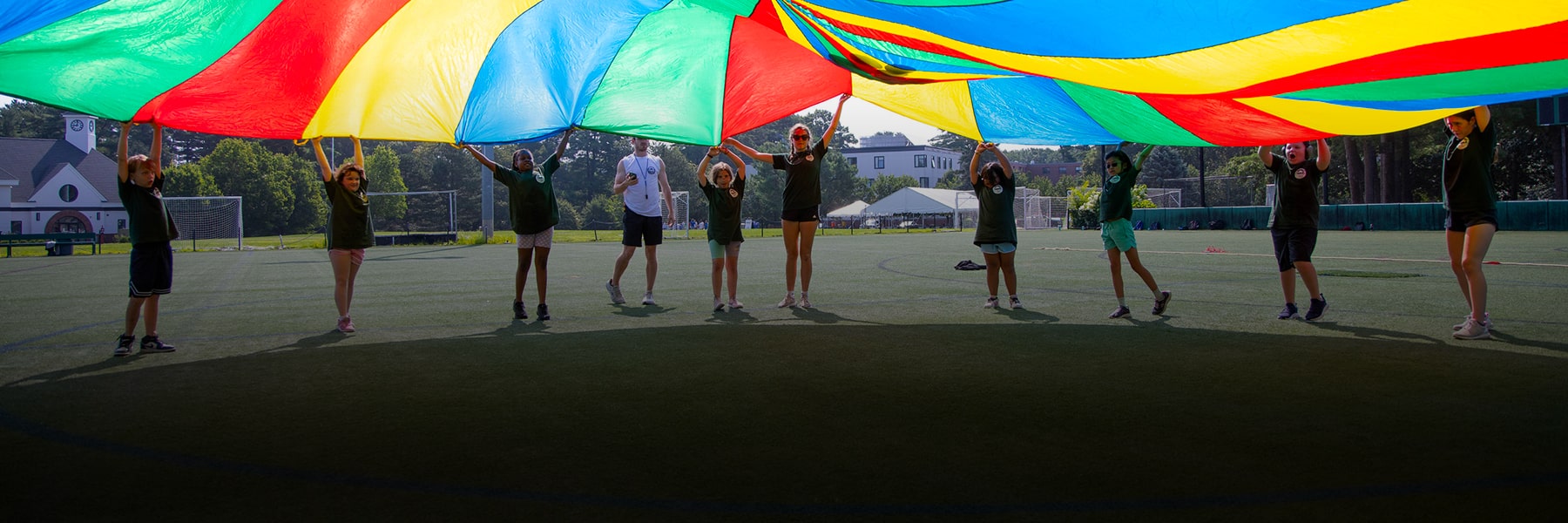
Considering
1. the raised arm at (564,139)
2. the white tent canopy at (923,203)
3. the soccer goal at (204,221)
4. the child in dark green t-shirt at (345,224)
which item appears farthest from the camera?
the white tent canopy at (923,203)

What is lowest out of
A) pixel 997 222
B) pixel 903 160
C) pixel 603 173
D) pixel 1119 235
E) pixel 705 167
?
pixel 1119 235

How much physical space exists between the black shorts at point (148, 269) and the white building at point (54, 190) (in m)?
54.2

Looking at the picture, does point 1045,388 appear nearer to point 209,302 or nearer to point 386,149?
point 209,302

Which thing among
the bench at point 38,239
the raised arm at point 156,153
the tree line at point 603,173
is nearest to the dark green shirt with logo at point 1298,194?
the raised arm at point 156,153

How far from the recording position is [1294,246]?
24.0ft

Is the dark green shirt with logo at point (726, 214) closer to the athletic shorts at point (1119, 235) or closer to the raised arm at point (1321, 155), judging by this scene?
the athletic shorts at point (1119, 235)

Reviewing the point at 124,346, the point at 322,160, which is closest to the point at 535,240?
the point at 322,160

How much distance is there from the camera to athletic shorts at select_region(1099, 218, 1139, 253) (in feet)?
25.7

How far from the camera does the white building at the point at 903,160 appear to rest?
4419 inches

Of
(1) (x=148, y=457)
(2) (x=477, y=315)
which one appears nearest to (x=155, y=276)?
(2) (x=477, y=315)

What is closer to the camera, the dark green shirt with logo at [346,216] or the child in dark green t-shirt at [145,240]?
the child in dark green t-shirt at [145,240]

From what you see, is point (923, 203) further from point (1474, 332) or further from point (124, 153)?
point (124, 153)

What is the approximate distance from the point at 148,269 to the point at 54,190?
191ft

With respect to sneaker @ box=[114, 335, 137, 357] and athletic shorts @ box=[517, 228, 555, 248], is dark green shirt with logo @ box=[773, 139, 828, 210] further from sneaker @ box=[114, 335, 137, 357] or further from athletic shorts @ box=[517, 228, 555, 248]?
sneaker @ box=[114, 335, 137, 357]
